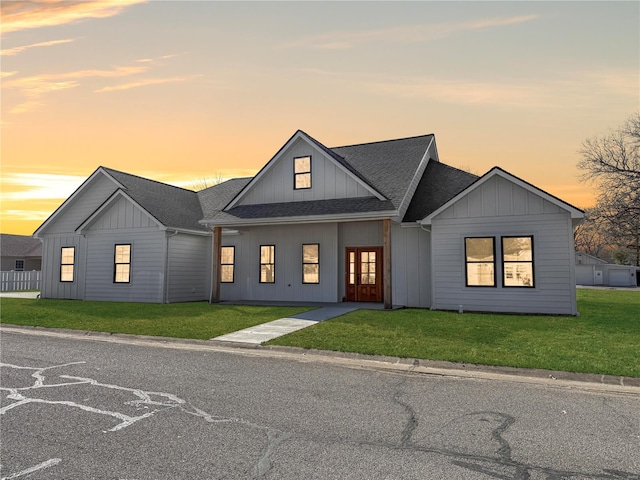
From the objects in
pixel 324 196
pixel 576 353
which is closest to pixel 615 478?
pixel 576 353

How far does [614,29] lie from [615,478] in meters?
16.8

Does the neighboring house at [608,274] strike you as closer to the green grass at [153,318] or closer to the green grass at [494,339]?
the green grass at [494,339]

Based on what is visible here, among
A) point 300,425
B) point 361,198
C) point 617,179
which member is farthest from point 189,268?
point 617,179

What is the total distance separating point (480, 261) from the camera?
15.8 meters

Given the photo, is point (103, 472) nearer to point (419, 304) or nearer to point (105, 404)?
point (105, 404)

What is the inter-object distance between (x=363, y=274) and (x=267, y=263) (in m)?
4.91

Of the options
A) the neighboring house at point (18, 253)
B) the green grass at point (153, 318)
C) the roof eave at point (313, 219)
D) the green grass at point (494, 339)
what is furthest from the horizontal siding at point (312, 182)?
the neighboring house at point (18, 253)

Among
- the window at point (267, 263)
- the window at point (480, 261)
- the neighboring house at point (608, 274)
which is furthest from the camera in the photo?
the neighboring house at point (608, 274)

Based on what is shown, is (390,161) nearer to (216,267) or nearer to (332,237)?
(332,237)

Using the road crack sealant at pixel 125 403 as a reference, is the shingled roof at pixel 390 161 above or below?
above

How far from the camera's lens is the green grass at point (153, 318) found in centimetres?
1177

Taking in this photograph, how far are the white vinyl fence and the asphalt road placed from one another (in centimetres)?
2990

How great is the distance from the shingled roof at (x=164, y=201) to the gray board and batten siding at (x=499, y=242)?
12.9 meters

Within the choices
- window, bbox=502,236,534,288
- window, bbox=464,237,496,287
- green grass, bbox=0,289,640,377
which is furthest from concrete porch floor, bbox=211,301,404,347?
window, bbox=502,236,534,288
